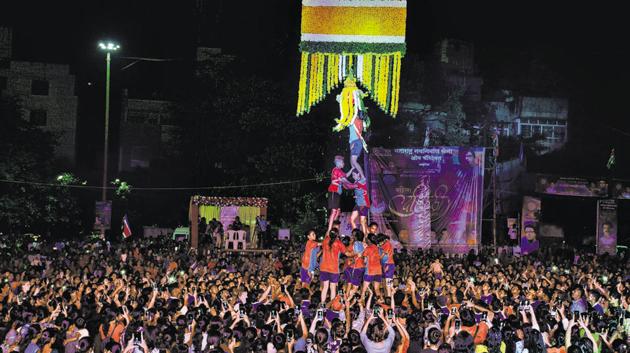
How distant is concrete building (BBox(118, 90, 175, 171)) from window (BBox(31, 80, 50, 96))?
4.63m

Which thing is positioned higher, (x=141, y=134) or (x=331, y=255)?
(x=141, y=134)

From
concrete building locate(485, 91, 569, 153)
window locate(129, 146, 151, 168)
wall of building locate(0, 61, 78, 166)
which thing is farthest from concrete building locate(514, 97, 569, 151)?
wall of building locate(0, 61, 78, 166)

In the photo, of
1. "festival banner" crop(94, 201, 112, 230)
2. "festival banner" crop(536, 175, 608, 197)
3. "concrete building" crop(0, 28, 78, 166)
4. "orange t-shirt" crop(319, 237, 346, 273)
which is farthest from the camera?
"concrete building" crop(0, 28, 78, 166)

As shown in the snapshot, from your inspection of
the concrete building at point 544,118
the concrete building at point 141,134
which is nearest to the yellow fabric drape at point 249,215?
the concrete building at point 141,134

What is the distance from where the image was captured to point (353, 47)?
25.5 m

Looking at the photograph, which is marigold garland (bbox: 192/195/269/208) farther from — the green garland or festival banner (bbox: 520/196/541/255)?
festival banner (bbox: 520/196/541/255)

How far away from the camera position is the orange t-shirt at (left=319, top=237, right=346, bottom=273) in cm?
1669

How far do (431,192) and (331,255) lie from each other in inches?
433

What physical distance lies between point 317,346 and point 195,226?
61.6 feet

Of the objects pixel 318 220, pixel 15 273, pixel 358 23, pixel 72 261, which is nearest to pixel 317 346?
pixel 15 273

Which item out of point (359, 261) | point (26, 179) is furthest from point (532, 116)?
point (359, 261)

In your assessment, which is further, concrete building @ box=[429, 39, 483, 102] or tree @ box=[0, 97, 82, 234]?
concrete building @ box=[429, 39, 483, 102]

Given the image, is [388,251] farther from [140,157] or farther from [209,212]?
[140,157]

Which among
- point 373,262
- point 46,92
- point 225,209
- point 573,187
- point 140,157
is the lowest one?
point 373,262
